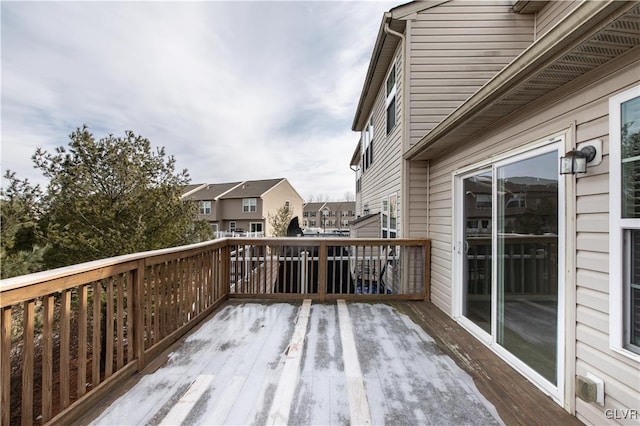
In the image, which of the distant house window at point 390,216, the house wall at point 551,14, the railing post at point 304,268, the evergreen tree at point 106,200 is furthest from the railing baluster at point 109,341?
the house wall at point 551,14

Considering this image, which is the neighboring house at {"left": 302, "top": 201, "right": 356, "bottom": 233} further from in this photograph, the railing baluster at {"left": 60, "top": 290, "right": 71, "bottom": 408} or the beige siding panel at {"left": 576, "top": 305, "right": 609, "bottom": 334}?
the railing baluster at {"left": 60, "top": 290, "right": 71, "bottom": 408}

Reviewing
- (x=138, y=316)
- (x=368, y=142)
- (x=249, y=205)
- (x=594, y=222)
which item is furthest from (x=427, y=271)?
(x=249, y=205)

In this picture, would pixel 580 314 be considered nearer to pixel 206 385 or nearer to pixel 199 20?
pixel 206 385

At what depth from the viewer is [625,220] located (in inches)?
59.9

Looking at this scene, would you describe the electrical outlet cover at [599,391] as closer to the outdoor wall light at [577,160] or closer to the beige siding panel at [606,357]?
the beige siding panel at [606,357]

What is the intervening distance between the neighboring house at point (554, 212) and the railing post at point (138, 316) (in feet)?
10.1

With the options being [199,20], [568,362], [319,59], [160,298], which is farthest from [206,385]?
[319,59]

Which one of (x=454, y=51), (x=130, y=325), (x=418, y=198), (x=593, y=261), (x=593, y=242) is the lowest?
(x=130, y=325)

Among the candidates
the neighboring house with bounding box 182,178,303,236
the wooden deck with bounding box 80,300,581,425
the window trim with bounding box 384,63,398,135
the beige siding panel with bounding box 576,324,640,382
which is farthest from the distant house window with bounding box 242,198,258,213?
the beige siding panel with bounding box 576,324,640,382

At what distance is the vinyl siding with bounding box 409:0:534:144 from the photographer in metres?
4.66

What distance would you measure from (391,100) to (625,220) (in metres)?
4.70

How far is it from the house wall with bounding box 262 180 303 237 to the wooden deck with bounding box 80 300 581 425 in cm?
2043

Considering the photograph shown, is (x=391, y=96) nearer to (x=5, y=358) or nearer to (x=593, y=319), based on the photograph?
(x=593, y=319)

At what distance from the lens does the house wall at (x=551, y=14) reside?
3.97m
